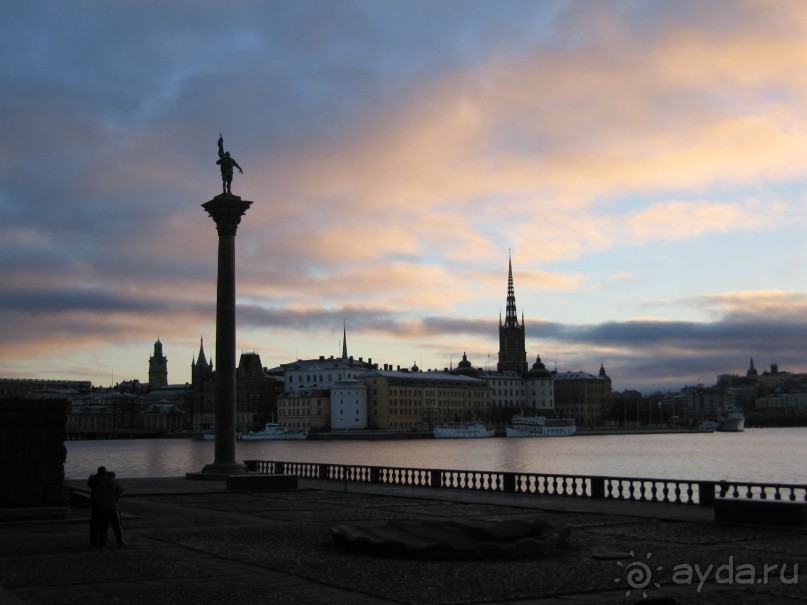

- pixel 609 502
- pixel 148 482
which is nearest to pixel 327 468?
pixel 148 482

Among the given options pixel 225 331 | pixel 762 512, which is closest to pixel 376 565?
pixel 762 512

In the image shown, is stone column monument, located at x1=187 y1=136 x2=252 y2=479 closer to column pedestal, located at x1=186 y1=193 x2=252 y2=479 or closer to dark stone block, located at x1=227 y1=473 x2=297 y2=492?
column pedestal, located at x1=186 y1=193 x2=252 y2=479

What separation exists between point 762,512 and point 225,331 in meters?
26.1

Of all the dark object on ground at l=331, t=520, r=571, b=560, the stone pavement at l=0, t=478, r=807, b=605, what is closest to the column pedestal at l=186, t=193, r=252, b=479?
the stone pavement at l=0, t=478, r=807, b=605

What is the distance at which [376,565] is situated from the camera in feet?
55.8

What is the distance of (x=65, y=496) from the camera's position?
2598cm

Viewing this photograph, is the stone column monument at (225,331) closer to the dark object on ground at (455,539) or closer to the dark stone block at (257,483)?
the dark stone block at (257,483)

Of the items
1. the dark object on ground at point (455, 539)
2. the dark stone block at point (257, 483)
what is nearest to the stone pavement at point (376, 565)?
the dark object on ground at point (455, 539)

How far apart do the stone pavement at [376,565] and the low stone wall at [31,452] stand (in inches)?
34.5

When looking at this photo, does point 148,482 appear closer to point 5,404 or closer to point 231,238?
point 231,238

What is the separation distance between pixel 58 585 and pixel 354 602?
4.85 meters

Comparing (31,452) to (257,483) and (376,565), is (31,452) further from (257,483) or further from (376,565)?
(257,483)

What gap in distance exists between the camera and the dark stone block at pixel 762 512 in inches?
848

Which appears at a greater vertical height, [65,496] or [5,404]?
[5,404]
